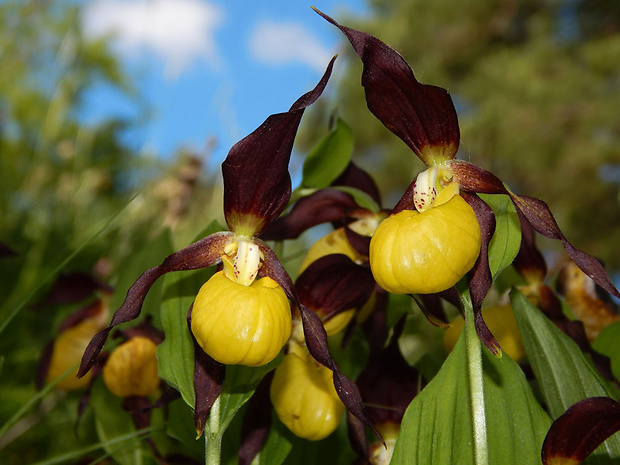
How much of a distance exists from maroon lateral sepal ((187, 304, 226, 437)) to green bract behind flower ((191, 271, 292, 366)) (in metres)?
0.07

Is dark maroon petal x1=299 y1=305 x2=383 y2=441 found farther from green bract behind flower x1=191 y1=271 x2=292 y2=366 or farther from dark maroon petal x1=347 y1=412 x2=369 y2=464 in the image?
dark maroon petal x1=347 y1=412 x2=369 y2=464

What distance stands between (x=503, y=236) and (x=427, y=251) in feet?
0.51

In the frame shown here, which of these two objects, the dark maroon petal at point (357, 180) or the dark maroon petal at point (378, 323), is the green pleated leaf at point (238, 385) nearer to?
the dark maroon petal at point (378, 323)

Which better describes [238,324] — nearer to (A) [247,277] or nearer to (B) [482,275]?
(A) [247,277]

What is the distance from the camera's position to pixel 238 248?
32.0 inches

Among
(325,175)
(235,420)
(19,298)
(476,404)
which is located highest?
(325,175)

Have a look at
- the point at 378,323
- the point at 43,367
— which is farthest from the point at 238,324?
the point at 43,367

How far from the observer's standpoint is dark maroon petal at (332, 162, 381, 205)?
114 centimetres

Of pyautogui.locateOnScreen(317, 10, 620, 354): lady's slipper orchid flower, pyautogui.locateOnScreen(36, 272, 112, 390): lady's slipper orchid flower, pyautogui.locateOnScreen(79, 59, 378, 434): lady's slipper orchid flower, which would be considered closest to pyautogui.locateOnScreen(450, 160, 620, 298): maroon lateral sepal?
pyautogui.locateOnScreen(317, 10, 620, 354): lady's slipper orchid flower

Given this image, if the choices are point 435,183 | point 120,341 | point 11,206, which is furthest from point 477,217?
point 11,206

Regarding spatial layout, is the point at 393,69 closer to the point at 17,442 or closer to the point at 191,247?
the point at 191,247

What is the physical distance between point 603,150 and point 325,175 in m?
7.02

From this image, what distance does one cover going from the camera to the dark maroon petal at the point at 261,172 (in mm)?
680

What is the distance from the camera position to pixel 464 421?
0.67 m
